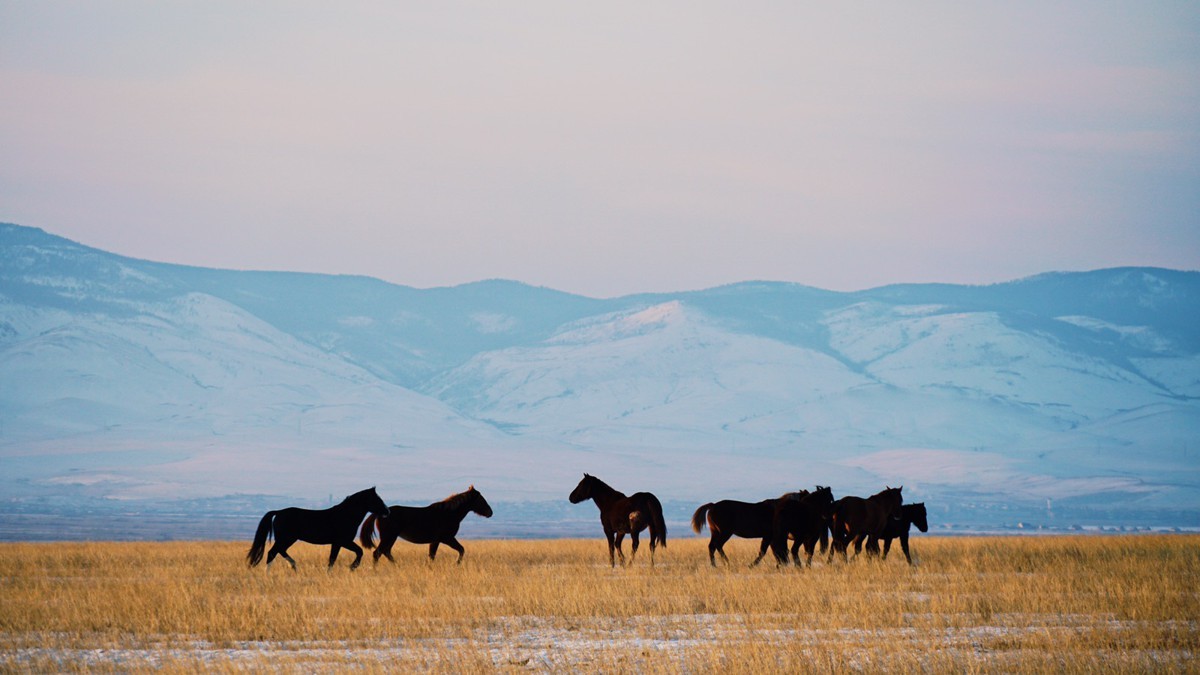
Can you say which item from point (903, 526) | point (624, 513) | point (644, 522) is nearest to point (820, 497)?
point (903, 526)

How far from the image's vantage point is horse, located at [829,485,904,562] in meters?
23.5

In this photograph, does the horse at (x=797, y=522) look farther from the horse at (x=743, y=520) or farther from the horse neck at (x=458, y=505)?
the horse neck at (x=458, y=505)

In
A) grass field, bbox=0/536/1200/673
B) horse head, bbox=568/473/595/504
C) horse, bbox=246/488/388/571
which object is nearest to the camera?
grass field, bbox=0/536/1200/673

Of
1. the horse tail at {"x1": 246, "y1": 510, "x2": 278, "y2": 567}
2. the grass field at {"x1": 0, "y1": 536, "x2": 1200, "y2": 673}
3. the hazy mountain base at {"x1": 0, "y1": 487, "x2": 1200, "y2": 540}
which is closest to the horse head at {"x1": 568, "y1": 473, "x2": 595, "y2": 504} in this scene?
the grass field at {"x1": 0, "y1": 536, "x2": 1200, "y2": 673}

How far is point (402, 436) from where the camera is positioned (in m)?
178

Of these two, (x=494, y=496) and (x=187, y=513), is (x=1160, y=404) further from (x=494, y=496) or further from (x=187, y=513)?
(x=187, y=513)

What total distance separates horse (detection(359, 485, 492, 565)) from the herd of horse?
2 cm

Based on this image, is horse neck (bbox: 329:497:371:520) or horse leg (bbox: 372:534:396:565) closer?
horse neck (bbox: 329:497:371:520)

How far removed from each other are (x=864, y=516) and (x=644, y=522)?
356 cm

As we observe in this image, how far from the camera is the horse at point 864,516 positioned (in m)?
23.5

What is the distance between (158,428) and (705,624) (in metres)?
171

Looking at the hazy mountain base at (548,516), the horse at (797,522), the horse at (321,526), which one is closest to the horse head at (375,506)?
the horse at (321,526)

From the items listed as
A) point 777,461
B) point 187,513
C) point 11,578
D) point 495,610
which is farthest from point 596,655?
point 777,461

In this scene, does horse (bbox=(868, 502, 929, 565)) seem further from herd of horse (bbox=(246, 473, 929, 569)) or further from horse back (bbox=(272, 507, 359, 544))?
horse back (bbox=(272, 507, 359, 544))
